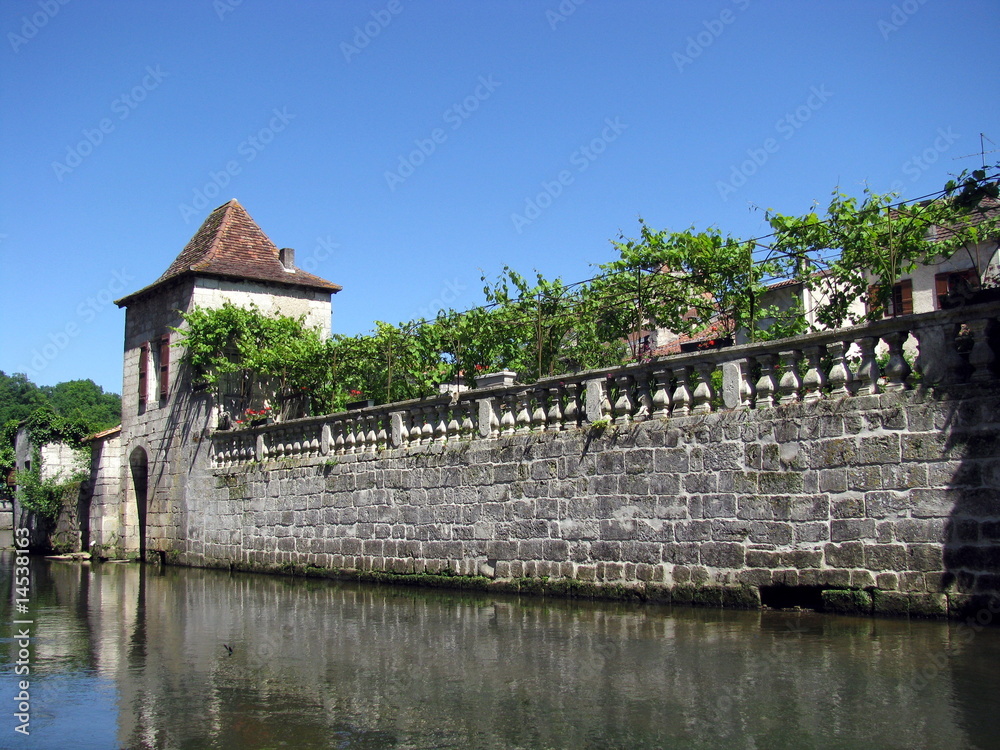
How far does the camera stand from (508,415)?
10.8 m

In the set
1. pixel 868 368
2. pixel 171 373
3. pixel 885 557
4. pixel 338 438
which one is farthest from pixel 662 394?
pixel 171 373

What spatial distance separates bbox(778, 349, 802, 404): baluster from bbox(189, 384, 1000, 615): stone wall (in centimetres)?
10

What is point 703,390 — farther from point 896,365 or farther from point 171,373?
point 171,373

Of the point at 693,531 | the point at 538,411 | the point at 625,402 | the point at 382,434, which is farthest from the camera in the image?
the point at 382,434

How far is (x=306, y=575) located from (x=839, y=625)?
8.99m

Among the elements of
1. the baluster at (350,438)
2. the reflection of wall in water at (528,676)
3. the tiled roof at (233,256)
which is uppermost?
the tiled roof at (233,256)

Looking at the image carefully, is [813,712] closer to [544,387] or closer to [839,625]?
[839,625]

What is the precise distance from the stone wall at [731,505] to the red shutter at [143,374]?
9.75 metres

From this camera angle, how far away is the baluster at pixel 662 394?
30.0 ft

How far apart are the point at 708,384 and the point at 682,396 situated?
30cm

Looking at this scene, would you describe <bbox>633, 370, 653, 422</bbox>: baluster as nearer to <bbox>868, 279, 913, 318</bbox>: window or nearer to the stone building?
<bbox>868, 279, 913, 318</bbox>: window

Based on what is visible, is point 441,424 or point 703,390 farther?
point 441,424

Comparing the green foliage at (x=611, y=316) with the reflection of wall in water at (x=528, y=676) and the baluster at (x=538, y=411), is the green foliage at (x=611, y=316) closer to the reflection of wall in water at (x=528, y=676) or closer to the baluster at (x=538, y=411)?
the baluster at (x=538, y=411)

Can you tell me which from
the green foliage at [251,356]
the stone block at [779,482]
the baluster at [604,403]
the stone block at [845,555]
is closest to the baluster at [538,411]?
the baluster at [604,403]
